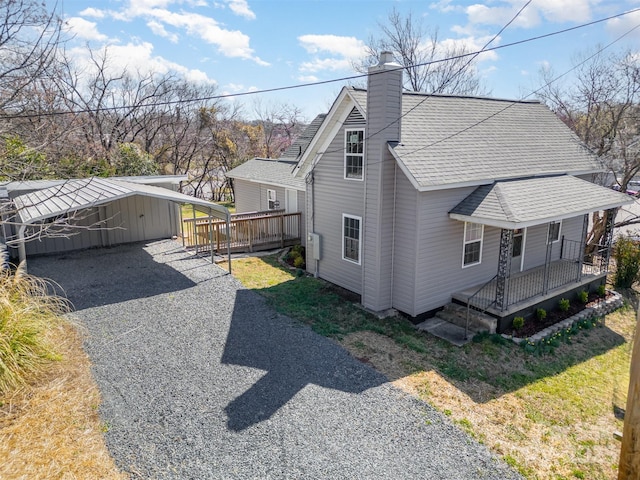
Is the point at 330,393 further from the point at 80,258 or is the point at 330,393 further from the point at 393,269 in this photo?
the point at 80,258

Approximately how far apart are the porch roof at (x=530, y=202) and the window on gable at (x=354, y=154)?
9.12 ft

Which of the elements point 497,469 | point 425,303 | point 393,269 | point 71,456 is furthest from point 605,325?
point 71,456

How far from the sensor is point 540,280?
11.9m

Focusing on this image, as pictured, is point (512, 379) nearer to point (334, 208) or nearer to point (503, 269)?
point (503, 269)

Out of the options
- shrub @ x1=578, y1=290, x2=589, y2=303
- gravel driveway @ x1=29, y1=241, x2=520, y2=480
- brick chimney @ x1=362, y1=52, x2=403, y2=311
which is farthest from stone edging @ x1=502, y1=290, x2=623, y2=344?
gravel driveway @ x1=29, y1=241, x2=520, y2=480

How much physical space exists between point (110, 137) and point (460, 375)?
96.3 ft

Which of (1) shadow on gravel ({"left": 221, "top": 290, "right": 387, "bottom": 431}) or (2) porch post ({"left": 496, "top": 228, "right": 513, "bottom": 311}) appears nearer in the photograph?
(1) shadow on gravel ({"left": 221, "top": 290, "right": 387, "bottom": 431})

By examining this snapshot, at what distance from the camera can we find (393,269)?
10.6m

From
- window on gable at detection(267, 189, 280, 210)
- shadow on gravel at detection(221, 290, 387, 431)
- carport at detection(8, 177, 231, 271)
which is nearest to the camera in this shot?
shadow on gravel at detection(221, 290, 387, 431)

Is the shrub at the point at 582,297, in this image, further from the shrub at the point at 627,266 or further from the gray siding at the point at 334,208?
the gray siding at the point at 334,208

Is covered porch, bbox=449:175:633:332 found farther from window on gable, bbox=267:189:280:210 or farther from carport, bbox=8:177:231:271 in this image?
window on gable, bbox=267:189:280:210

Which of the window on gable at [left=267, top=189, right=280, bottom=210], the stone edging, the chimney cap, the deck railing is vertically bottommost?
the stone edging

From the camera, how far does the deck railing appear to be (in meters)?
15.4

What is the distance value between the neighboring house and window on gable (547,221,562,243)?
0.20 ft
